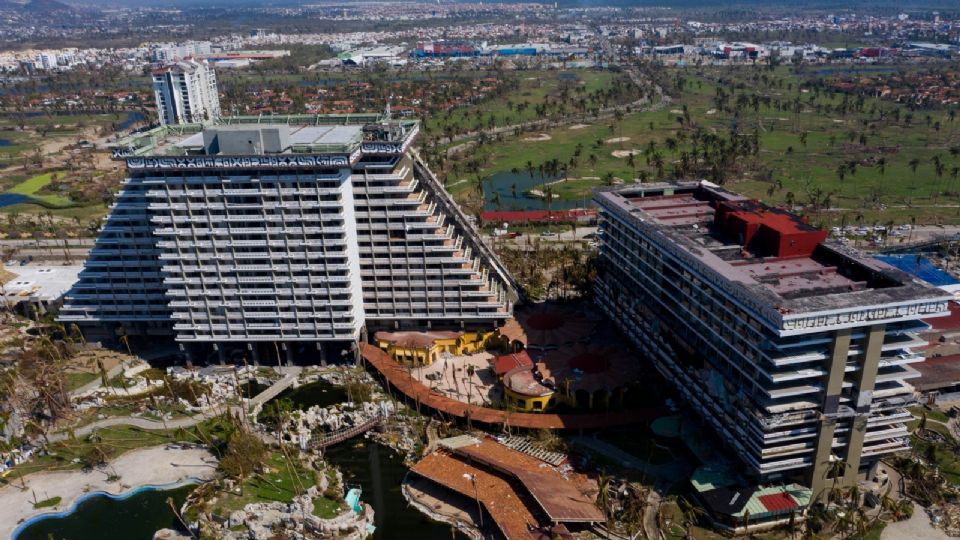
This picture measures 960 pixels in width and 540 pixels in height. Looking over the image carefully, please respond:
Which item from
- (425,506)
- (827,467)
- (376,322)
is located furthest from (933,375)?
(376,322)

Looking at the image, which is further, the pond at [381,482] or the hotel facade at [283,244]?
the hotel facade at [283,244]

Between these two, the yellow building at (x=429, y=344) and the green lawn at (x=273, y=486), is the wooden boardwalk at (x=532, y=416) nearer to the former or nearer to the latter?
the yellow building at (x=429, y=344)

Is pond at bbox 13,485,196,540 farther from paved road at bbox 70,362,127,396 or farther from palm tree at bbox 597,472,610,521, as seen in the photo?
palm tree at bbox 597,472,610,521

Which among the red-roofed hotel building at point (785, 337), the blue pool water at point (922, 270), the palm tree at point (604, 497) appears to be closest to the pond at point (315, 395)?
the palm tree at point (604, 497)

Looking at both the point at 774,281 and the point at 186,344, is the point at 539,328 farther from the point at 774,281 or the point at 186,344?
the point at 186,344

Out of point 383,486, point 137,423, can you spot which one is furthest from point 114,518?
point 383,486
